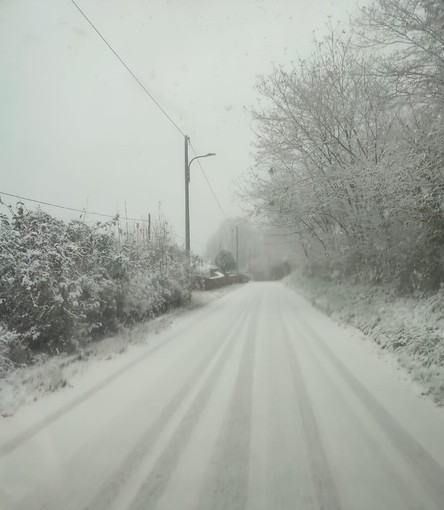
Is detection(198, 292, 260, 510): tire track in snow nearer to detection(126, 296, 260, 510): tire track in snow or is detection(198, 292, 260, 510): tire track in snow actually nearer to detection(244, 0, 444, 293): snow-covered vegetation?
detection(126, 296, 260, 510): tire track in snow

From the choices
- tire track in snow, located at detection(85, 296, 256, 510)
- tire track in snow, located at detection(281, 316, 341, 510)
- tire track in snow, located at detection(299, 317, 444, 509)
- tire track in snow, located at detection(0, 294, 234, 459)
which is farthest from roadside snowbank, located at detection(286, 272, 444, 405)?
tire track in snow, located at detection(0, 294, 234, 459)

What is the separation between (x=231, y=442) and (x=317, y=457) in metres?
0.80

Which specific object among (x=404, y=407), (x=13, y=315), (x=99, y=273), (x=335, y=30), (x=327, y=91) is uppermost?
(x=335, y=30)

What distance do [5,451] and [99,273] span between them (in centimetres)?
584

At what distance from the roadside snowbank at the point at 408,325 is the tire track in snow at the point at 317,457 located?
1601 mm

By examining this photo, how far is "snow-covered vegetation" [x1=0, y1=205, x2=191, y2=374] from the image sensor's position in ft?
21.2

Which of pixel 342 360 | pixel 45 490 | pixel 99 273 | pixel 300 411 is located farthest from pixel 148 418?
pixel 99 273

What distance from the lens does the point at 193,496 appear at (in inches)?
106

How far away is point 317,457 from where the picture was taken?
10.5 ft

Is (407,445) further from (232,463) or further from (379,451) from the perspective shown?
(232,463)

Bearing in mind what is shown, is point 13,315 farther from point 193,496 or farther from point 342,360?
point 342,360

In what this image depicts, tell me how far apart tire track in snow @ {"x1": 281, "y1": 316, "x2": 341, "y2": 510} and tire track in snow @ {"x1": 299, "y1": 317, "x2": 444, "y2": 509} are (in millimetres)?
671

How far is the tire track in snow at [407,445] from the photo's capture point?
111 inches

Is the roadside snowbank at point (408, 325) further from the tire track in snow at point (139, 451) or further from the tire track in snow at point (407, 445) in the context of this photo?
the tire track in snow at point (139, 451)
